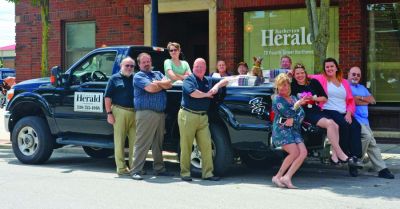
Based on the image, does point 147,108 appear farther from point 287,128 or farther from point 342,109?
point 342,109

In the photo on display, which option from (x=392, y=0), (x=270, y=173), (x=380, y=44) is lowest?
(x=270, y=173)

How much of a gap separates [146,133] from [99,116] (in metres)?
1.09

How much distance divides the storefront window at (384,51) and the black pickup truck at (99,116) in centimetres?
468

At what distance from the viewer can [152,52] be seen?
394 inches

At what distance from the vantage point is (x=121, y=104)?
9.05 metres

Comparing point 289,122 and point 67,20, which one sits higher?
point 67,20

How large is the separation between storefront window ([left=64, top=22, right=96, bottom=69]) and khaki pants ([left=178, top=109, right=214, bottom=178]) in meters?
8.61

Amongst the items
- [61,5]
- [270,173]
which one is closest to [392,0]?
[270,173]

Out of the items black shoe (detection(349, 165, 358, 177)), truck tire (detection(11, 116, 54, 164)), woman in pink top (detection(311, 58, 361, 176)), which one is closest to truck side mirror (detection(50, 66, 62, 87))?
truck tire (detection(11, 116, 54, 164))

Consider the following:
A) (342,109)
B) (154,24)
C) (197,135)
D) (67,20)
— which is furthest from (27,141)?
(67,20)

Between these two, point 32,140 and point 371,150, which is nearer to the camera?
point 371,150

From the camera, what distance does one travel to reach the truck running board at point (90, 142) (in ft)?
31.1

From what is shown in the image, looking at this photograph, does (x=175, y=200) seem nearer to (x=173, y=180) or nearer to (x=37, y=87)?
(x=173, y=180)

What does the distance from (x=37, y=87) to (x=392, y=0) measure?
7.88 meters
